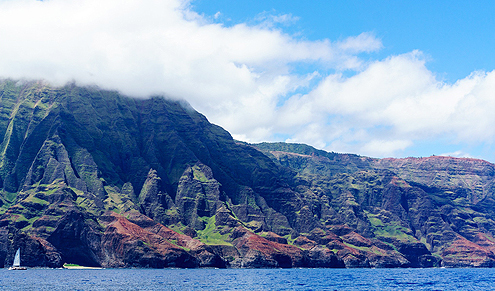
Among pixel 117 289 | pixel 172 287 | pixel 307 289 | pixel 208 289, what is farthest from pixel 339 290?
pixel 117 289

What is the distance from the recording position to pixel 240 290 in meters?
186

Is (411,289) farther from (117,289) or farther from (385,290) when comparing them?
(117,289)

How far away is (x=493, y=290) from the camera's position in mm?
196500

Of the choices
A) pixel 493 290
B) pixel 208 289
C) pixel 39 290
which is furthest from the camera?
pixel 493 290

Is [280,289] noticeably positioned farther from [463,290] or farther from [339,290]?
[463,290]

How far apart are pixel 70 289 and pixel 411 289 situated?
11587 cm

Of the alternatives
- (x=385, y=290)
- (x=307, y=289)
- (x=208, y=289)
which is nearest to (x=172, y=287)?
(x=208, y=289)

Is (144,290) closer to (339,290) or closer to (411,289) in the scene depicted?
(339,290)

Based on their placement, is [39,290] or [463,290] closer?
[39,290]

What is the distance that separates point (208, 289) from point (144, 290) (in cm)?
2122

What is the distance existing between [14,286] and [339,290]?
4370 inches

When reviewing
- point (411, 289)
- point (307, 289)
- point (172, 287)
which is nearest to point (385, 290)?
point (411, 289)

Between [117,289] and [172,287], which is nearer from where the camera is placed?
[117,289]

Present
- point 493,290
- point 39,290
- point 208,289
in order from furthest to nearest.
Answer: point 493,290 → point 208,289 → point 39,290
